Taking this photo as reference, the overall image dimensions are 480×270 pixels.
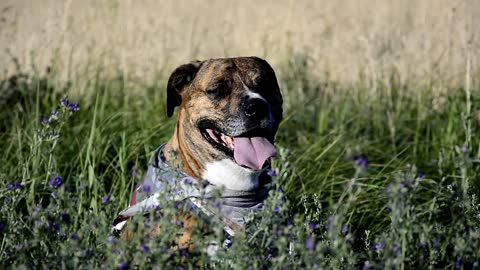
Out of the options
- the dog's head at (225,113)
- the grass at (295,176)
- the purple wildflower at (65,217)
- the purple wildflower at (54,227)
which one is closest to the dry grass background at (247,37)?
the grass at (295,176)

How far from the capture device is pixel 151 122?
6.95 meters

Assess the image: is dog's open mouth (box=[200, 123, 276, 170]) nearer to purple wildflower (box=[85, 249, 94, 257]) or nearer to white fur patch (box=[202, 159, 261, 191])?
white fur patch (box=[202, 159, 261, 191])

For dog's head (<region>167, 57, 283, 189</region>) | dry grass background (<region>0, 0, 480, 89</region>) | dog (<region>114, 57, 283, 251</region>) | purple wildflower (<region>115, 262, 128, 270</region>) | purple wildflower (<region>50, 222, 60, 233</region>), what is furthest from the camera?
dry grass background (<region>0, 0, 480, 89</region>)

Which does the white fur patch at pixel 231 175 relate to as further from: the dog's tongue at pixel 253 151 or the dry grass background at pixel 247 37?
the dry grass background at pixel 247 37

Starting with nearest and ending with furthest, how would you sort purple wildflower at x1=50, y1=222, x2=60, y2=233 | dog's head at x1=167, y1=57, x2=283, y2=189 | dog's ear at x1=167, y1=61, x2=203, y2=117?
purple wildflower at x1=50, y1=222, x2=60, y2=233 → dog's head at x1=167, y1=57, x2=283, y2=189 → dog's ear at x1=167, y1=61, x2=203, y2=117

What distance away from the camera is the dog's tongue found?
4.83m

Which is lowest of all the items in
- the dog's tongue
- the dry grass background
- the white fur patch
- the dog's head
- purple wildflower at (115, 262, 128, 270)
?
the dry grass background

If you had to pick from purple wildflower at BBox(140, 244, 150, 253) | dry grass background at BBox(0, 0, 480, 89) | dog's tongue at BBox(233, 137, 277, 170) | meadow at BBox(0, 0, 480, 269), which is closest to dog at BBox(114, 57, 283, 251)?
dog's tongue at BBox(233, 137, 277, 170)

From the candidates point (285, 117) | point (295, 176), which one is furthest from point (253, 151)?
point (285, 117)

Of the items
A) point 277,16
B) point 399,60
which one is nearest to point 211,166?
point 399,60

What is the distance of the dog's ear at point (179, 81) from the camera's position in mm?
5219

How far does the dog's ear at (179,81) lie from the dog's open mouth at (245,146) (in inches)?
16.3

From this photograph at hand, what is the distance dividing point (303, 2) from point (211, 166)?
530 cm

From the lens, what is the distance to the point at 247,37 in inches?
362
